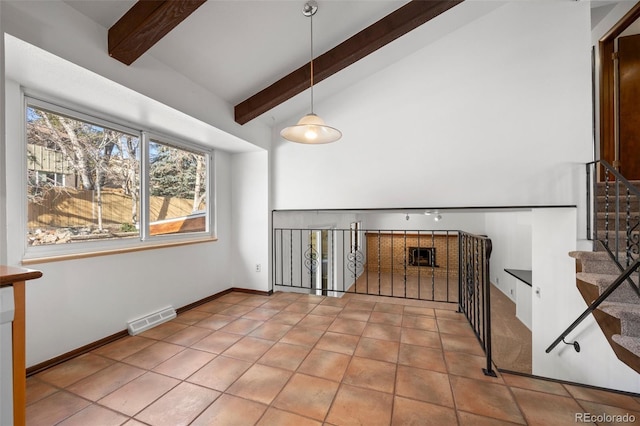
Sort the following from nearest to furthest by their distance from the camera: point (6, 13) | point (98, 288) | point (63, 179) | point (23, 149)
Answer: point (6, 13) → point (23, 149) → point (63, 179) → point (98, 288)

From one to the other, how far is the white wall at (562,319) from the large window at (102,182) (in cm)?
422

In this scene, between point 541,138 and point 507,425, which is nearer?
point 507,425

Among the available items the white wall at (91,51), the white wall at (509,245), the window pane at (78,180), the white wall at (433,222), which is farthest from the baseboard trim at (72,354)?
the white wall at (509,245)

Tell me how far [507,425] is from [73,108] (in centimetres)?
377

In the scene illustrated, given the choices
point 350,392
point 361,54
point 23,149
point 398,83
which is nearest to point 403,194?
point 398,83

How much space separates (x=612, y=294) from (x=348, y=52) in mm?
3114

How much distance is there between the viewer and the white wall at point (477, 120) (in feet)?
8.34

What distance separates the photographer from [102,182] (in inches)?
92.5

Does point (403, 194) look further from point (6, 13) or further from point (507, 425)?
point (6, 13)

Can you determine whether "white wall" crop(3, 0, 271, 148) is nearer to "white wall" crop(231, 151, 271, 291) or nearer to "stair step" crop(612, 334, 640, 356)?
"white wall" crop(231, 151, 271, 291)

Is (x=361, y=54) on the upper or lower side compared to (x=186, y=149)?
upper

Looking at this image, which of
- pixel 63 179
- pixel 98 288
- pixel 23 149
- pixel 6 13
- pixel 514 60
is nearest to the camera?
pixel 6 13

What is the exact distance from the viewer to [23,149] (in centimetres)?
185

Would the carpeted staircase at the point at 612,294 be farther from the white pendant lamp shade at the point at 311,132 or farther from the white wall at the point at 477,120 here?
the white pendant lamp shade at the point at 311,132
